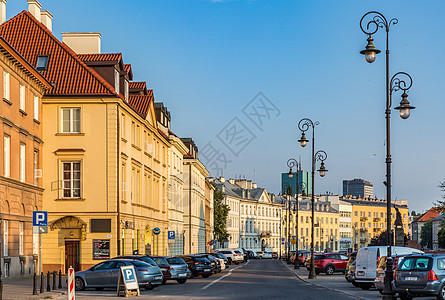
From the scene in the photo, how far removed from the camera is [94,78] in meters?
46.8

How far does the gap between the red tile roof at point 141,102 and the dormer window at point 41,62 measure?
10267 mm

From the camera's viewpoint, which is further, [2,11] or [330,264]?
[330,264]

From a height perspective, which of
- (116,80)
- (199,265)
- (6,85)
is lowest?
(199,265)

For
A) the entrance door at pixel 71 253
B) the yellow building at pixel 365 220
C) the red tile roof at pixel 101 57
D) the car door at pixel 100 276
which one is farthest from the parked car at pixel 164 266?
the yellow building at pixel 365 220

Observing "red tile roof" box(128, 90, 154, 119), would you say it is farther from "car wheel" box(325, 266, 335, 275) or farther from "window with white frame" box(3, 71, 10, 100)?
"window with white frame" box(3, 71, 10, 100)

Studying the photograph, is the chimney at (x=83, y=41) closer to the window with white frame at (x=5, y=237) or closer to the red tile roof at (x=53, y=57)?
the red tile roof at (x=53, y=57)

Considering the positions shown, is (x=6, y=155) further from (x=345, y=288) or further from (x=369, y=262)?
(x=369, y=262)

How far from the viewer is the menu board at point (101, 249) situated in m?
45.3

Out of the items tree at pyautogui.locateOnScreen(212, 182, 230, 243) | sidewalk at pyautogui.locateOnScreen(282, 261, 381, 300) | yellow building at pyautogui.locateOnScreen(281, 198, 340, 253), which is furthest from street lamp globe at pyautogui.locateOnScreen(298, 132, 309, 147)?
yellow building at pyautogui.locateOnScreen(281, 198, 340, 253)

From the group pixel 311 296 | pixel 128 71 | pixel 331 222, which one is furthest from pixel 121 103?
pixel 331 222

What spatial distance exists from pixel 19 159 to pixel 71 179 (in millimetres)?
6865

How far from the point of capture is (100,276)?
103 ft

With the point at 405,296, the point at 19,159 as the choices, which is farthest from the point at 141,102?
the point at 405,296

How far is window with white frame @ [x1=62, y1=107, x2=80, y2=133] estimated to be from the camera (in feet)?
152
